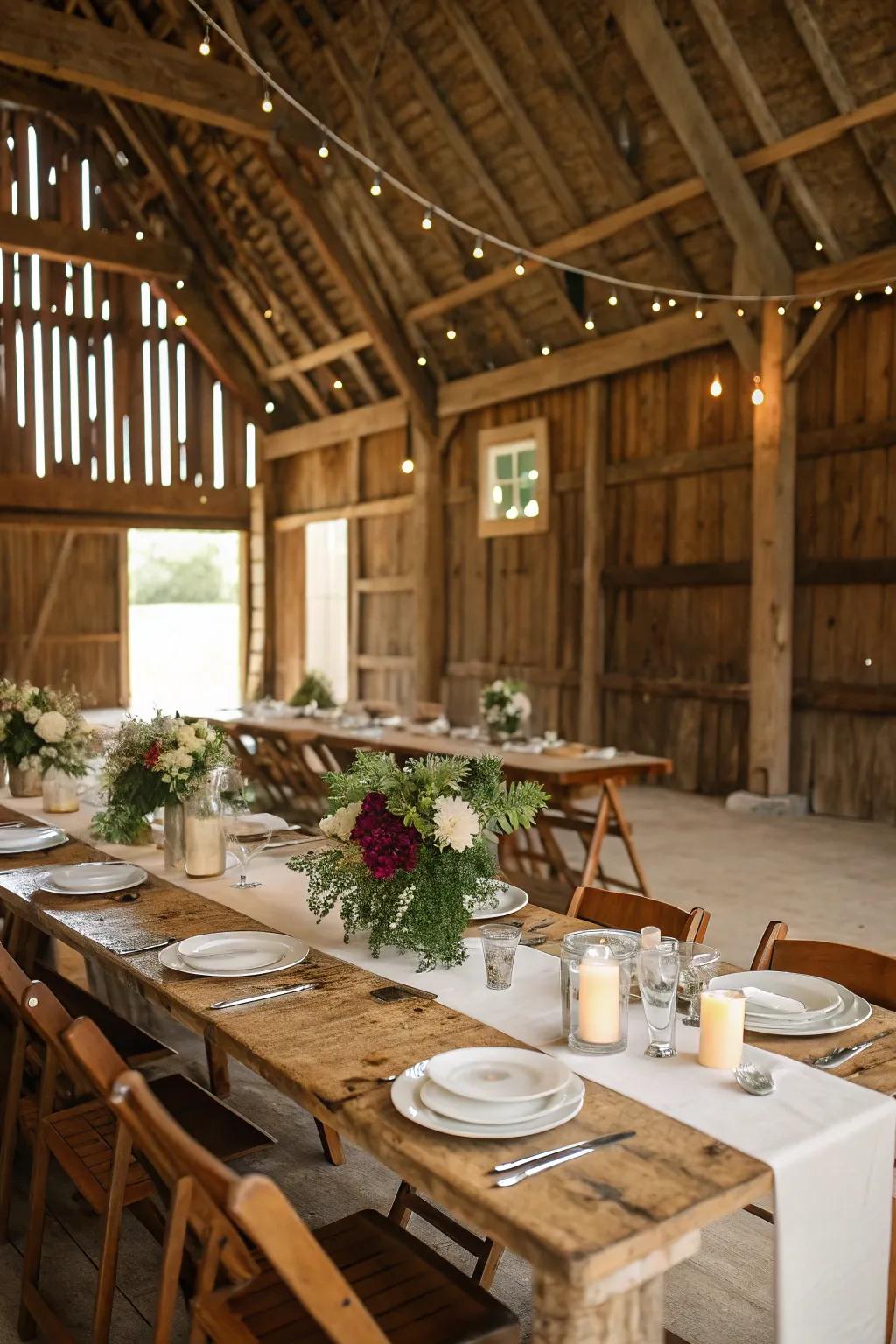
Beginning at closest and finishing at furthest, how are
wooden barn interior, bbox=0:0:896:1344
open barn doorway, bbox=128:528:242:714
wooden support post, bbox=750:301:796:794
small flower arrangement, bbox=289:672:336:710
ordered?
wooden barn interior, bbox=0:0:896:1344, wooden support post, bbox=750:301:796:794, small flower arrangement, bbox=289:672:336:710, open barn doorway, bbox=128:528:242:714

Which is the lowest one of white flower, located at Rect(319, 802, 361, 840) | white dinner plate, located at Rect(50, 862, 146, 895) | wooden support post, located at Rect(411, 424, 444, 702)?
white dinner plate, located at Rect(50, 862, 146, 895)

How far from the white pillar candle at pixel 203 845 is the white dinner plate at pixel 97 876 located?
0.13 metres

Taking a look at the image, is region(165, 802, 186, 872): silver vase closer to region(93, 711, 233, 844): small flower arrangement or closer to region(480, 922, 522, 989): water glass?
region(93, 711, 233, 844): small flower arrangement

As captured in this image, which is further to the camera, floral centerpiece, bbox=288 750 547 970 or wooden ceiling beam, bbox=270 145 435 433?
wooden ceiling beam, bbox=270 145 435 433

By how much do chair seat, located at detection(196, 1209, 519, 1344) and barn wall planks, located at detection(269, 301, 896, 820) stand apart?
630 cm

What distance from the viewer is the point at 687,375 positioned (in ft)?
28.2

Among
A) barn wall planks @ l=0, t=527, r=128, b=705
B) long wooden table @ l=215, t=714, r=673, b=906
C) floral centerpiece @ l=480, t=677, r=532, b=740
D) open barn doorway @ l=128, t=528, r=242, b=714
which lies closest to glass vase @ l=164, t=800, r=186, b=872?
long wooden table @ l=215, t=714, r=673, b=906

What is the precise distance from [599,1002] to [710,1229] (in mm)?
1111

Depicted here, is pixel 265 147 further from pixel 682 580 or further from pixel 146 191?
pixel 682 580

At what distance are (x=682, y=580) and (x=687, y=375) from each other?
1.53m

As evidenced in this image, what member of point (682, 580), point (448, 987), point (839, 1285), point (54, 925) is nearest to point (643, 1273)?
point (839, 1285)

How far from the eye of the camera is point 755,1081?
5.62 feet

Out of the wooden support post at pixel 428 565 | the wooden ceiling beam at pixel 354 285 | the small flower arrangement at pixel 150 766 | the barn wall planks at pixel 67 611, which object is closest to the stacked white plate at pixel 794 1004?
the small flower arrangement at pixel 150 766

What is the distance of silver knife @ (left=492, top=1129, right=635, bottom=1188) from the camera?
4.74 feet
